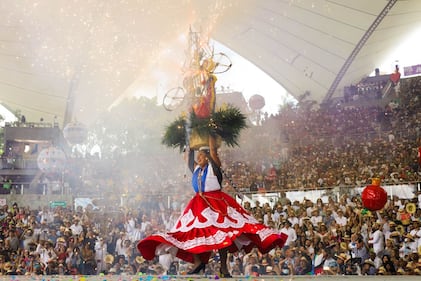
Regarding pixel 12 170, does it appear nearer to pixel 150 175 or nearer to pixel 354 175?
pixel 150 175

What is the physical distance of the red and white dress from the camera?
6.47m

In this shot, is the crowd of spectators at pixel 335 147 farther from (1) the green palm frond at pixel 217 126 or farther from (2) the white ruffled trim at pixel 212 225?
(2) the white ruffled trim at pixel 212 225

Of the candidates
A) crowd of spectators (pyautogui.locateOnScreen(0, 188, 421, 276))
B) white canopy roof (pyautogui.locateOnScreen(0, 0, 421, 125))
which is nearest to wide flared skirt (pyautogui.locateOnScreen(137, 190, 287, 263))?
crowd of spectators (pyautogui.locateOnScreen(0, 188, 421, 276))

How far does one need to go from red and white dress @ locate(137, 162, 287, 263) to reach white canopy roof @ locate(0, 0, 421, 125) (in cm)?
503

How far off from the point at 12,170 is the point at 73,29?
8759 mm

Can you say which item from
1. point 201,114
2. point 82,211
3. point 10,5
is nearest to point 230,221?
point 201,114

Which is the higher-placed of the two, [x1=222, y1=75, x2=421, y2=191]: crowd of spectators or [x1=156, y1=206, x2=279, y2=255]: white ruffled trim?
[x1=222, y1=75, x2=421, y2=191]: crowd of spectators

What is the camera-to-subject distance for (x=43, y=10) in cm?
1733

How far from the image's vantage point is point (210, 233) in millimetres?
6535

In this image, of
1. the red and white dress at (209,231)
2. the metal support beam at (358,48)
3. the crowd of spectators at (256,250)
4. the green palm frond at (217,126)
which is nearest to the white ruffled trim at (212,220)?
the red and white dress at (209,231)

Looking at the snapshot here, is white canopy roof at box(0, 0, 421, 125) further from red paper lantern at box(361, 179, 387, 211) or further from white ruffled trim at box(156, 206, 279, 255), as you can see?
white ruffled trim at box(156, 206, 279, 255)

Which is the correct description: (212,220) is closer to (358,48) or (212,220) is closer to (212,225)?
(212,225)

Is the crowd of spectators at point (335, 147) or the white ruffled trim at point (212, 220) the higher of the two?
the crowd of spectators at point (335, 147)

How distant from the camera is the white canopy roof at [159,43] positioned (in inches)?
691
